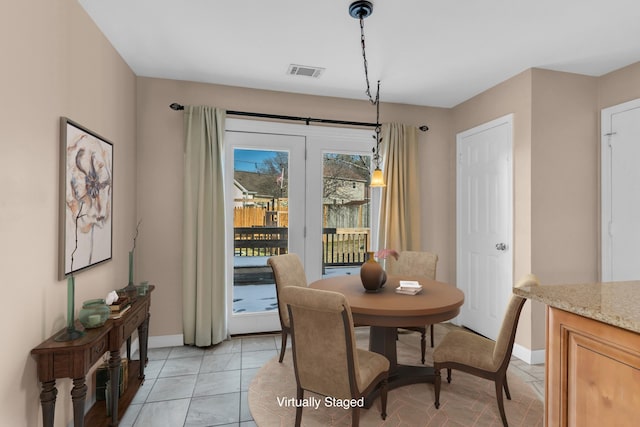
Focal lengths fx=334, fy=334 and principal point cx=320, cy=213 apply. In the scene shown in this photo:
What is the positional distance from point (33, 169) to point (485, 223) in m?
3.81

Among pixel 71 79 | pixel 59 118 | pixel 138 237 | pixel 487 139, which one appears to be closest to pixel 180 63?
pixel 71 79

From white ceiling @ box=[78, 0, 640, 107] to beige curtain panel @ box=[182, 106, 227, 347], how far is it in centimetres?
55

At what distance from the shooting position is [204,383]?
8.71 feet

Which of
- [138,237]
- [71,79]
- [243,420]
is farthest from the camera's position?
[138,237]

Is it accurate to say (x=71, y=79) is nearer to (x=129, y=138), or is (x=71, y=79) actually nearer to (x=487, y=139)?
(x=129, y=138)

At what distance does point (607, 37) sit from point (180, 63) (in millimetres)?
3501

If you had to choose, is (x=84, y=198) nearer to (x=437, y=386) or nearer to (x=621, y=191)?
(x=437, y=386)

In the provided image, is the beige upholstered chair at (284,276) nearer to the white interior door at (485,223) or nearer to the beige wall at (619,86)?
the white interior door at (485,223)

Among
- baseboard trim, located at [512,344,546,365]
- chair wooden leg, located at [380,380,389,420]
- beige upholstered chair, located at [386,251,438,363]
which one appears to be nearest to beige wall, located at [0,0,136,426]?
chair wooden leg, located at [380,380,389,420]

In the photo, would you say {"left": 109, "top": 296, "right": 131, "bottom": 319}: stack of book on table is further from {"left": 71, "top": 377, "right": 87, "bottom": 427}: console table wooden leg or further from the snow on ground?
the snow on ground

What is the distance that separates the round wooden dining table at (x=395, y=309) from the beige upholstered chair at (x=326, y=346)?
0.29 metres

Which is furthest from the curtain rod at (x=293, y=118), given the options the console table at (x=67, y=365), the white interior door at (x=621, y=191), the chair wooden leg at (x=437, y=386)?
the chair wooden leg at (x=437, y=386)

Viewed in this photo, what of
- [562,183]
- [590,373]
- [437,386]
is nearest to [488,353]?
[437,386]

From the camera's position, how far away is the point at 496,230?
3.49 metres
